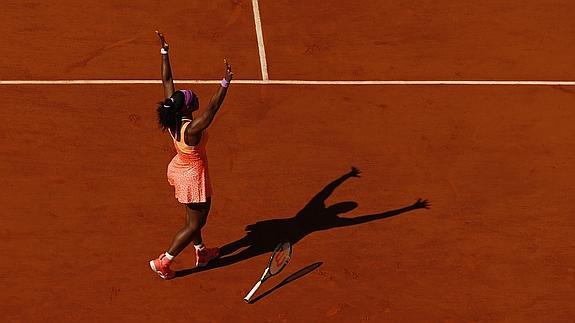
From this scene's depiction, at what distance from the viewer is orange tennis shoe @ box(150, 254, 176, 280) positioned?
8.68 metres

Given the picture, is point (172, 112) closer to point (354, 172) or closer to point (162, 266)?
point (162, 266)

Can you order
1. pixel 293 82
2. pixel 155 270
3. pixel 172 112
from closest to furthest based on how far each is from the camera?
pixel 172 112 < pixel 155 270 < pixel 293 82

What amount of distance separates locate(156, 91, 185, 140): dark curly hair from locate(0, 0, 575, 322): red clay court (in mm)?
2132

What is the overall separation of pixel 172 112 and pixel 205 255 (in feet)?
6.93

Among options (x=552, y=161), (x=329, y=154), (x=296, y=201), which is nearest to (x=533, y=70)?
(x=552, y=161)

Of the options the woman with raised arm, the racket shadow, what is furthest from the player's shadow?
the woman with raised arm

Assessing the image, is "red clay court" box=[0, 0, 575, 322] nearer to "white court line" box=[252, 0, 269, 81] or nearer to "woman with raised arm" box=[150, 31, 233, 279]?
"white court line" box=[252, 0, 269, 81]

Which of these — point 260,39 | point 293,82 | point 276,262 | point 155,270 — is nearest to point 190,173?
point 155,270

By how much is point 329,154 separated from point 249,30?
3.24 m

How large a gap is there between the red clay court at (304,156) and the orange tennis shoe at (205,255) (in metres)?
0.11

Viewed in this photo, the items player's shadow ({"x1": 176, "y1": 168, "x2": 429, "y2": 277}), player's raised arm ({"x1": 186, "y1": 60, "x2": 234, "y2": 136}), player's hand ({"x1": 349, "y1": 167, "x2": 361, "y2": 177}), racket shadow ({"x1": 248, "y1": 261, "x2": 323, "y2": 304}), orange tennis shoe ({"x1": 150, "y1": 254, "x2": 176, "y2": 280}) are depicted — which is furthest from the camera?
player's hand ({"x1": 349, "y1": 167, "x2": 361, "y2": 177})

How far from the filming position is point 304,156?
34.8 ft

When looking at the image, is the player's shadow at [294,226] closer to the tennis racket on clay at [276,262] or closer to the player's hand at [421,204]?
the player's hand at [421,204]

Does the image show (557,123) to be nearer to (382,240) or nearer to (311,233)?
(382,240)
